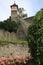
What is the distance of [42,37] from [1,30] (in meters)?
25.8

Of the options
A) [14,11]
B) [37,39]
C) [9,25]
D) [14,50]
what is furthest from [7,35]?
[37,39]

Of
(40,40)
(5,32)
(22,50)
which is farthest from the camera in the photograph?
(5,32)

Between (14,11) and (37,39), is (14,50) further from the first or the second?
(14,11)

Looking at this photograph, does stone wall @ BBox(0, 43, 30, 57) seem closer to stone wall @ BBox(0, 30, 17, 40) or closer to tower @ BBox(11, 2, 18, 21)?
stone wall @ BBox(0, 30, 17, 40)

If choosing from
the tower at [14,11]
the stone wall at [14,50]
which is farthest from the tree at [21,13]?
the stone wall at [14,50]

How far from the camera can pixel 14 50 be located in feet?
68.5

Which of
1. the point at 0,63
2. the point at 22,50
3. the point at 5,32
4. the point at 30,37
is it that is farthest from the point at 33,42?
the point at 5,32

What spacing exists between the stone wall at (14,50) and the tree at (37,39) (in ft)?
29.0

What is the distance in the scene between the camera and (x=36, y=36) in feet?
36.1

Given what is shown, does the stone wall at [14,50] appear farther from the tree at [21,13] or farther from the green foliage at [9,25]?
the tree at [21,13]

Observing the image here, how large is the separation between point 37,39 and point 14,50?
33.1 feet

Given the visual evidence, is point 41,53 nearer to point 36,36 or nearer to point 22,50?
point 36,36

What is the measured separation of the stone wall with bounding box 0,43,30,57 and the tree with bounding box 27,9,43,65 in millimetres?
8835

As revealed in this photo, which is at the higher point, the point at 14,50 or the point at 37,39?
the point at 37,39
